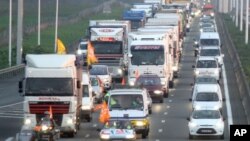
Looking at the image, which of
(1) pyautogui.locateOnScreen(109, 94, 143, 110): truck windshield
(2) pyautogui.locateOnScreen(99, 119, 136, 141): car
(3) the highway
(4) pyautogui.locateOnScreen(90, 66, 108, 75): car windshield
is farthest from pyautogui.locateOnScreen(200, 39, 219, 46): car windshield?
(2) pyautogui.locateOnScreen(99, 119, 136, 141): car

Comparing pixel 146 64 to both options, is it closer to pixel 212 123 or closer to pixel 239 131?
pixel 212 123

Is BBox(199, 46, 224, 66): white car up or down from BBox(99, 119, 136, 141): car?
down

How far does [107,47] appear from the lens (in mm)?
74812

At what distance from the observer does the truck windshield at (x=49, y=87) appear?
44.7 meters

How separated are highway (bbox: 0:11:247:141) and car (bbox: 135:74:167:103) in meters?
0.49

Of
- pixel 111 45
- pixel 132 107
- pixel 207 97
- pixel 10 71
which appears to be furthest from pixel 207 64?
pixel 132 107

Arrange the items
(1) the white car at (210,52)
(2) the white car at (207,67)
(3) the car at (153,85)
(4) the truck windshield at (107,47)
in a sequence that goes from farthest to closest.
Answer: (1) the white car at (210,52) → (2) the white car at (207,67) → (4) the truck windshield at (107,47) → (3) the car at (153,85)

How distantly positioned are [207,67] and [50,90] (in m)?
32.8

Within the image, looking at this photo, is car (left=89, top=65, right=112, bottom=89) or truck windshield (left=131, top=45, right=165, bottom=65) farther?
car (left=89, top=65, right=112, bottom=89)

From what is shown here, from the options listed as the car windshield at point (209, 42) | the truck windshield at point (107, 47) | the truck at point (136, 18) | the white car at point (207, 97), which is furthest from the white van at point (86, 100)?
the truck at point (136, 18)

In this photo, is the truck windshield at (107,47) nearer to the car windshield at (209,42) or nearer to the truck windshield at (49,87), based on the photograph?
the car windshield at (209,42)

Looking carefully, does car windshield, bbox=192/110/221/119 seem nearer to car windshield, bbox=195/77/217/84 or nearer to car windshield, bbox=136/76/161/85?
car windshield, bbox=136/76/161/85

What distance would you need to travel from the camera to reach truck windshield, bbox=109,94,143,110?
46594 mm

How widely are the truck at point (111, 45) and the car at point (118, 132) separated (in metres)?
32.4
